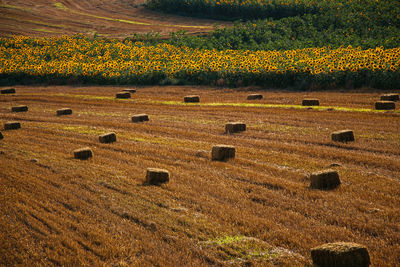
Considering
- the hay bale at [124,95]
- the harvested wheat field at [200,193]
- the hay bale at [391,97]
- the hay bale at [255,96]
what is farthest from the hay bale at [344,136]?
the hay bale at [124,95]

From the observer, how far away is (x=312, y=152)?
13.0 meters

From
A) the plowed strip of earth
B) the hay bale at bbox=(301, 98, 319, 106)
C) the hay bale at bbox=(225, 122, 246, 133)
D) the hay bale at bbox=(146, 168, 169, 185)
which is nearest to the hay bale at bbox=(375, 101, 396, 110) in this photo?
the hay bale at bbox=(301, 98, 319, 106)

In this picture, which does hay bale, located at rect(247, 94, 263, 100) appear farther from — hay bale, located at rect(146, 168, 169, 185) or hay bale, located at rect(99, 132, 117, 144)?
hay bale, located at rect(146, 168, 169, 185)

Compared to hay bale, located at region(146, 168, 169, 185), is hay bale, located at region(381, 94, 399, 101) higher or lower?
higher

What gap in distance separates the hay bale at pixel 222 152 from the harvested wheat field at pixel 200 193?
16 cm

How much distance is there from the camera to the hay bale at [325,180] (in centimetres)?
985

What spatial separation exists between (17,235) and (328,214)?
5.01 metres

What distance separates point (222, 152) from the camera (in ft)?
41.9

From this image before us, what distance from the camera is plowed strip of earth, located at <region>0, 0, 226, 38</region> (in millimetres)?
52094

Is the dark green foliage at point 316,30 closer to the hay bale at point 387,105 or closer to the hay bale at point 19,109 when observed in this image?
the hay bale at point 387,105

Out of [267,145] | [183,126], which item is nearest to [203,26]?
[183,126]

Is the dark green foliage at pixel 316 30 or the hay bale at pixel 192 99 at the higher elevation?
the dark green foliage at pixel 316 30

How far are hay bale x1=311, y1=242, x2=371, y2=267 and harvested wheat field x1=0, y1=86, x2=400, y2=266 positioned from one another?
36cm

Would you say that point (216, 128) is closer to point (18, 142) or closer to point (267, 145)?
point (267, 145)
